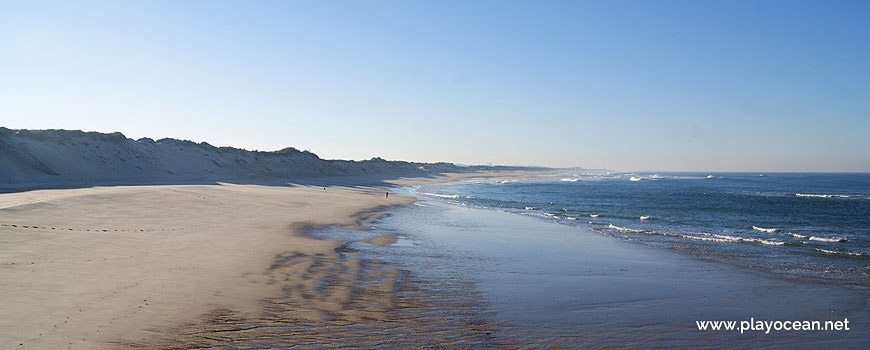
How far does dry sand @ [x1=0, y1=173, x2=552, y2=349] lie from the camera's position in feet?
20.8

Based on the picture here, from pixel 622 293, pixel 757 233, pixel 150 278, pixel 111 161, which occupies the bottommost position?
pixel 757 233

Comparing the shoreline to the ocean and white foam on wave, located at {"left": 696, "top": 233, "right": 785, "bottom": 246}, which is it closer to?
the ocean

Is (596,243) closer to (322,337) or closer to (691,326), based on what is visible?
(691,326)

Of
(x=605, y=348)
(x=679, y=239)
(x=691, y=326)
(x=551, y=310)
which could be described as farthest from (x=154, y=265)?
(x=679, y=239)

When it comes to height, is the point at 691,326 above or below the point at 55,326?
below

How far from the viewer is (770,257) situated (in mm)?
15703

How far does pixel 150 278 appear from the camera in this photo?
9.12 metres

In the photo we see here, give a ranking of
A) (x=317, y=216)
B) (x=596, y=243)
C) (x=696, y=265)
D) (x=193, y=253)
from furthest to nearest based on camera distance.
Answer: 1. (x=317, y=216)
2. (x=596, y=243)
3. (x=696, y=265)
4. (x=193, y=253)

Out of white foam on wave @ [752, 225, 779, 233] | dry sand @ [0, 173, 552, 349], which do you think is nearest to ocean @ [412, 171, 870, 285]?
white foam on wave @ [752, 225, 779, 233]

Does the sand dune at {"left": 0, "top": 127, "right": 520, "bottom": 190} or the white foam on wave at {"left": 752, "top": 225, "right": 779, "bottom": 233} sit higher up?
the sand dune at {"left": 0, "top": 127, "right": 520, "bottom": 190}

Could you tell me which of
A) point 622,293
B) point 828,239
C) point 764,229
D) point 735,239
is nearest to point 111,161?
point 622,293

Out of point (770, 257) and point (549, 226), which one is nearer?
point (770, 257)

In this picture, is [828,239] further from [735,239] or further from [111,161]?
[111,161]

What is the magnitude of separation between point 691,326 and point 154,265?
11663 millimetres
